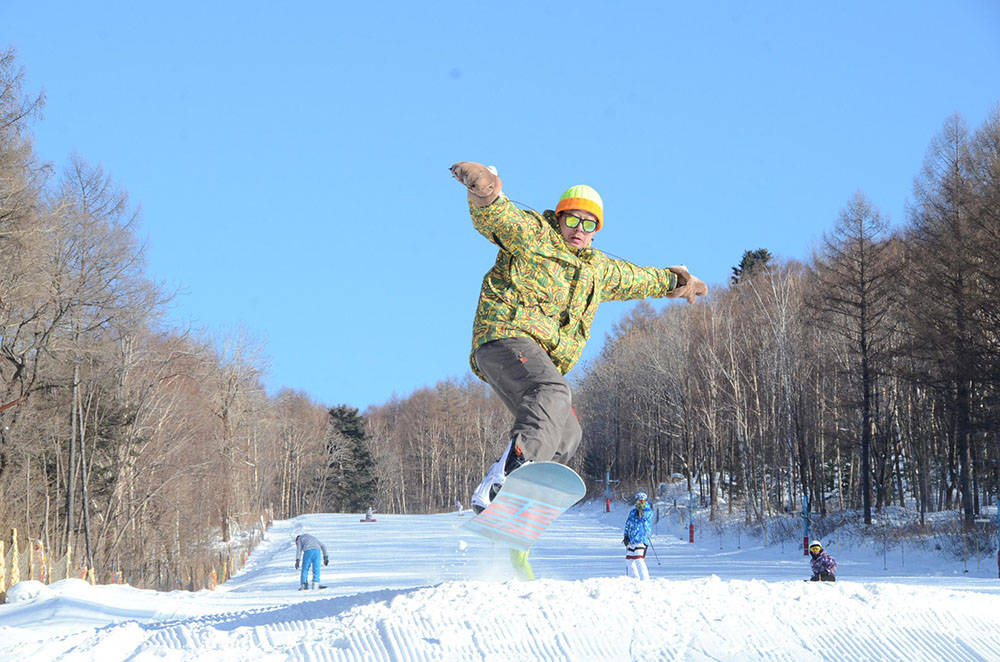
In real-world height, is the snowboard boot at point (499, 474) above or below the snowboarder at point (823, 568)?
above

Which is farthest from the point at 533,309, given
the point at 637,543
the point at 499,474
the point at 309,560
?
the point at 309,560

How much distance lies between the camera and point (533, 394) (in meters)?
5.17

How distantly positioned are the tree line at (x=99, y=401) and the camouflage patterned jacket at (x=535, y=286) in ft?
48.6

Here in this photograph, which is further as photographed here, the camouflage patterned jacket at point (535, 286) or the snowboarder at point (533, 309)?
the camouflage patterned jacket at point (535, 286)

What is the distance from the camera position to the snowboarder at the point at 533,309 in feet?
16.8

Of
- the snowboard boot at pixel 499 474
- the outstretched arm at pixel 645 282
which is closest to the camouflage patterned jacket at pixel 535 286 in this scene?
the outstretched arm at pixel 645 282

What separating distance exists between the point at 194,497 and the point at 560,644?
109 feet

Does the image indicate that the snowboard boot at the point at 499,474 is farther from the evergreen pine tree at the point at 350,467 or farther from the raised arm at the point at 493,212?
the evergreen pine tree at the point at 350,467

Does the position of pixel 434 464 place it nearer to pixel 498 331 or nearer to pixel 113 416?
pixel 113 416

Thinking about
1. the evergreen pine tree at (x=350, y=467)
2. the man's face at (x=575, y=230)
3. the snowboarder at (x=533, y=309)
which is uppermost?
the man's face at (x=575, y=230)

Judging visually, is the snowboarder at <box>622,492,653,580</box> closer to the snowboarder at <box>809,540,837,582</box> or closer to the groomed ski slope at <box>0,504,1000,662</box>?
the snowboarder at <box>809,540,837,582</box>

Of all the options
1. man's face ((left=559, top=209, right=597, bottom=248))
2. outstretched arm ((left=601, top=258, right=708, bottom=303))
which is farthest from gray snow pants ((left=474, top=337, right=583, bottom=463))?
outstretched arm ((left=601, top=258, right=708, bottom=303))

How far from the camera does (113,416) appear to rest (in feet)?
95.7

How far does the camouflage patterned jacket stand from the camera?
5.32 metres
